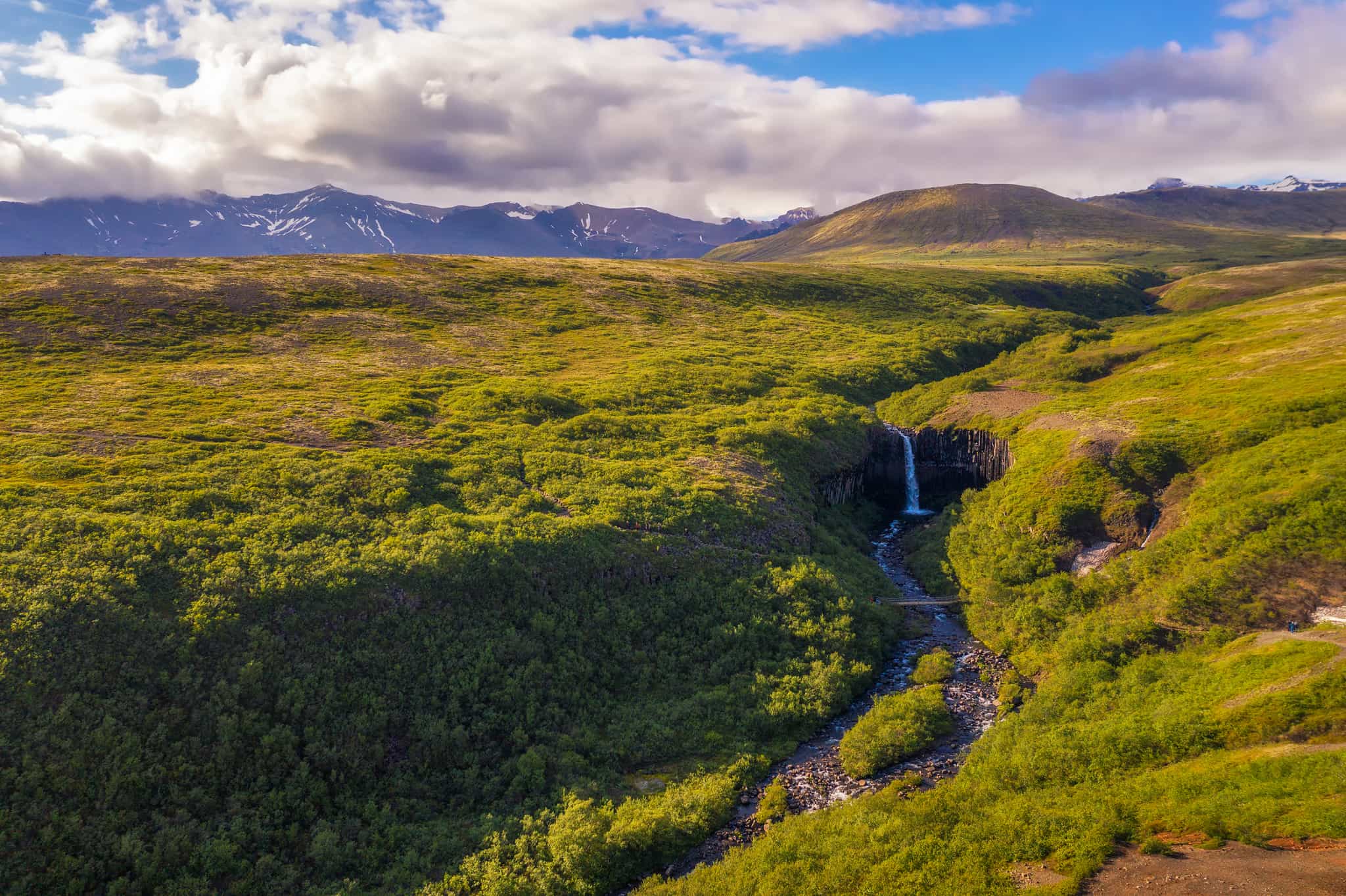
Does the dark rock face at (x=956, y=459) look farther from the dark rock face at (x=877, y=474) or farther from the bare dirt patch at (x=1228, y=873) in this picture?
the bare dirt patch at (x=1228, y=873)

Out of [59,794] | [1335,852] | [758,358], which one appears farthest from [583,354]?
[1335,852]

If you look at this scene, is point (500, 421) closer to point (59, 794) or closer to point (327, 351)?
point (327, 351)

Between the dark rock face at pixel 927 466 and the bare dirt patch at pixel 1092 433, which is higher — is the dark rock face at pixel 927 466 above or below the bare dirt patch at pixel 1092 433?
below

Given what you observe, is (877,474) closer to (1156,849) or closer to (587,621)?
(587,621)

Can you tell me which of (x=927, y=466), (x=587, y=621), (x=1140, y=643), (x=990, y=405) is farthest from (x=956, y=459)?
(x=587, y=621)

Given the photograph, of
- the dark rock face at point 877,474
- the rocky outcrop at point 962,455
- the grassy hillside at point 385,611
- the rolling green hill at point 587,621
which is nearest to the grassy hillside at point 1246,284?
the rolling green hill at point 587,621

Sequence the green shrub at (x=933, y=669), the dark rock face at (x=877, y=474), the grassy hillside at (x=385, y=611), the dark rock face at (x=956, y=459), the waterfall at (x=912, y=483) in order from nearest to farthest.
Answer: the grassy hillside at (x=385, y=611), the green shrub at (x=933, y=669), the dark rock face at (x=956, y=459), the dark rock face at (x=877, y=474), the waterfall at (x=912, y=483)
